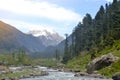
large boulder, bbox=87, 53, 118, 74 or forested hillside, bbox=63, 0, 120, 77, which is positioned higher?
forested hillside, bbox=63, 0, 120, 77

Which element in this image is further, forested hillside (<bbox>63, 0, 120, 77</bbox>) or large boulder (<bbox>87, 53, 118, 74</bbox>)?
forested hillside (<bbox>63, 0, 120, 77</bbox>)

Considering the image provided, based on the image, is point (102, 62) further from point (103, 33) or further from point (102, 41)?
point (103, 33)

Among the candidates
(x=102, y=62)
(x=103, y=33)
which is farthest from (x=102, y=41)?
(x=102, y=62)

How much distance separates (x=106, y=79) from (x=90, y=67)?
→ 21.7 m

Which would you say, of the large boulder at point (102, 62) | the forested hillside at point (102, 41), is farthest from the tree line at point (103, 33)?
the large boulder at point (102, 62)

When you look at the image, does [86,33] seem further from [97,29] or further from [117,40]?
[117,40]

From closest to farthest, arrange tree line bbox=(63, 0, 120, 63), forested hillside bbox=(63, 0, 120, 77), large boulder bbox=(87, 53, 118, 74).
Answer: large boulder bbox=(87, 53, 118, 74)
forested hillside bbox=(63, 0, 120, 77)
tree line bbox=(63, 0, 120, 63)

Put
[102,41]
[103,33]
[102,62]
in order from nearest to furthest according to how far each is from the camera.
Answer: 1. [102,62]
2. [102,41]
3. [103,33]

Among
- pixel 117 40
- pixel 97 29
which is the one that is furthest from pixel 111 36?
pixel 97 29

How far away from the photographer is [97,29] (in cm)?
17825

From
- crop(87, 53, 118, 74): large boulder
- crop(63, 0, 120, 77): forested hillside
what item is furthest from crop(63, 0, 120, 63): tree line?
crop(87, 53, 118, 74): large boulder

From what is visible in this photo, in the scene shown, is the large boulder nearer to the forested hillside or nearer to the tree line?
the forested hillside

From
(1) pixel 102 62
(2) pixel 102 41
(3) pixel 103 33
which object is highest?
(3) pixel 103 33

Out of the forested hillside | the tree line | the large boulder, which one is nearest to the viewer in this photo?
the large boulder
